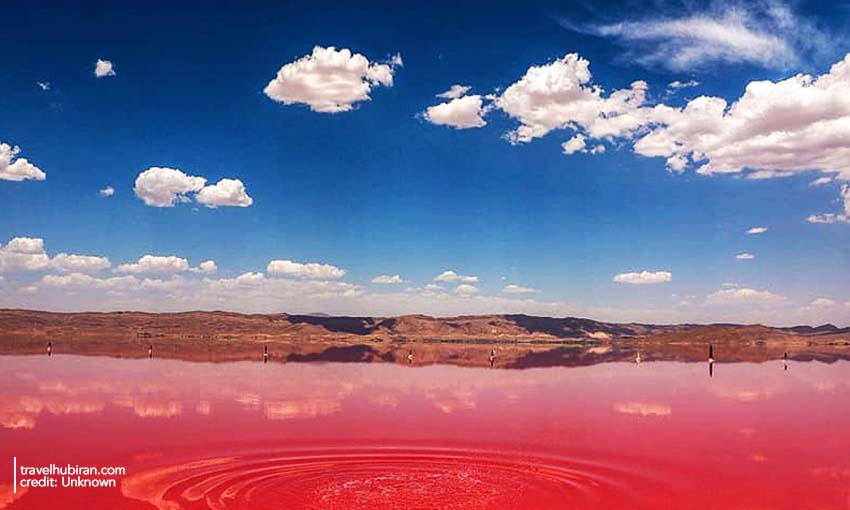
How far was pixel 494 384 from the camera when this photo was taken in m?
59.2

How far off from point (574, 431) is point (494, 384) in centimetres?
2563

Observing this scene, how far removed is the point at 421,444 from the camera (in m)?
29.1

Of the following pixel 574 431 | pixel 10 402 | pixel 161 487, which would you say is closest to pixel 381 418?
pixel 574 431

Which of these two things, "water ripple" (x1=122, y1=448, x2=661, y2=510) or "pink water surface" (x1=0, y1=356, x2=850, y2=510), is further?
"pink water surface" (x1=0, y1=356, x2=850, y2=510)

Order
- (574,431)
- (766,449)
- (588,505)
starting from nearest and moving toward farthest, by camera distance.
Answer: (588,505) < (766,449) < (574,431)

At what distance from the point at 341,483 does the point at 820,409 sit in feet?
120

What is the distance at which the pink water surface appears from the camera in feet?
69.5

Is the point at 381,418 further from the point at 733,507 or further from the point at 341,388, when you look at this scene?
the point at 733,507

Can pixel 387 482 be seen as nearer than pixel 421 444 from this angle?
Yes

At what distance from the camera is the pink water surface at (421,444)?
69.5ft

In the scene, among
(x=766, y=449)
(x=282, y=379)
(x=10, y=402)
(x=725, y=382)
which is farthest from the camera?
(x=725, y=382)

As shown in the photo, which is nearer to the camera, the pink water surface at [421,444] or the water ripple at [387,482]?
the water ripple at [387,482]

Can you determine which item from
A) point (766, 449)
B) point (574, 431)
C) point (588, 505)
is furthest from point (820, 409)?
point (588, 505)

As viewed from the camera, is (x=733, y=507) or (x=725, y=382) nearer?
(x=733, y=507)
